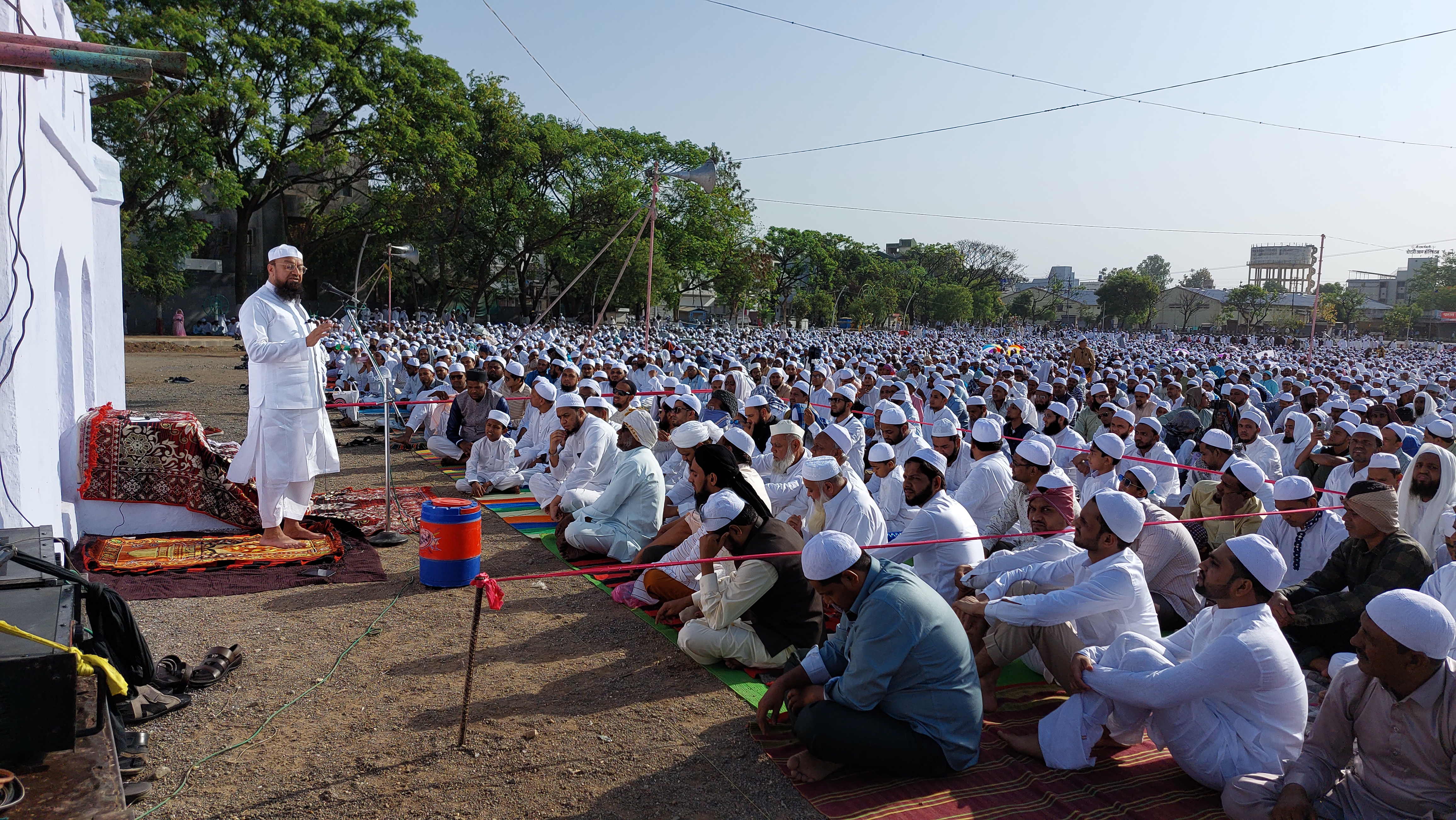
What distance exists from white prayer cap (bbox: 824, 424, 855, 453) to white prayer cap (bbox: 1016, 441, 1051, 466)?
3.66ft

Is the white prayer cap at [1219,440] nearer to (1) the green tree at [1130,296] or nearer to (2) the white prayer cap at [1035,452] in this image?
(2) the white prayer cap at [1035,452]

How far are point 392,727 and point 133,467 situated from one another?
3952 mm

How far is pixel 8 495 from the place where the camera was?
462 centimetres

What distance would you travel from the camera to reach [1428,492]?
5.43 metres

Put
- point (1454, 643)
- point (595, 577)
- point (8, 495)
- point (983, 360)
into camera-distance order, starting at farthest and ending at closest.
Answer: point (983, 360)
point (595, 577)
point (8, 495)
point (1454, 643)

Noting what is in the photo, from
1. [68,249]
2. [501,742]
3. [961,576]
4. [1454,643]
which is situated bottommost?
[501,742]

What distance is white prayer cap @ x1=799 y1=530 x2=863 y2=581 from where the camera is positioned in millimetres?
3320

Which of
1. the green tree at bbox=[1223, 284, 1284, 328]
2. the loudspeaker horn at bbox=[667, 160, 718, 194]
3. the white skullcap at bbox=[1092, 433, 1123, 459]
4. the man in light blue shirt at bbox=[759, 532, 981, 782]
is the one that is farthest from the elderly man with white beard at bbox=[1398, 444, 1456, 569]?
the green tree at bbox=[1223, 284, 1284, 328]

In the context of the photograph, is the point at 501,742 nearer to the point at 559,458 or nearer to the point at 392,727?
the point at 392,727

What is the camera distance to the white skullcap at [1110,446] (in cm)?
631

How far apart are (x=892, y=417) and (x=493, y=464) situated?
4086mm

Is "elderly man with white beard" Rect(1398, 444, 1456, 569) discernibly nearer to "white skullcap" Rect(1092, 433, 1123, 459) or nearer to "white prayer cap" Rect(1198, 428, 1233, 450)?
"white prayer cap" Rect(1198, 428, 1233, 450)

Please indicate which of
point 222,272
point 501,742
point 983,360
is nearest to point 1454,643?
point 501,742

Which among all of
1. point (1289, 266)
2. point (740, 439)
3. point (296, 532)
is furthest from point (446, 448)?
point (1289, 266)
